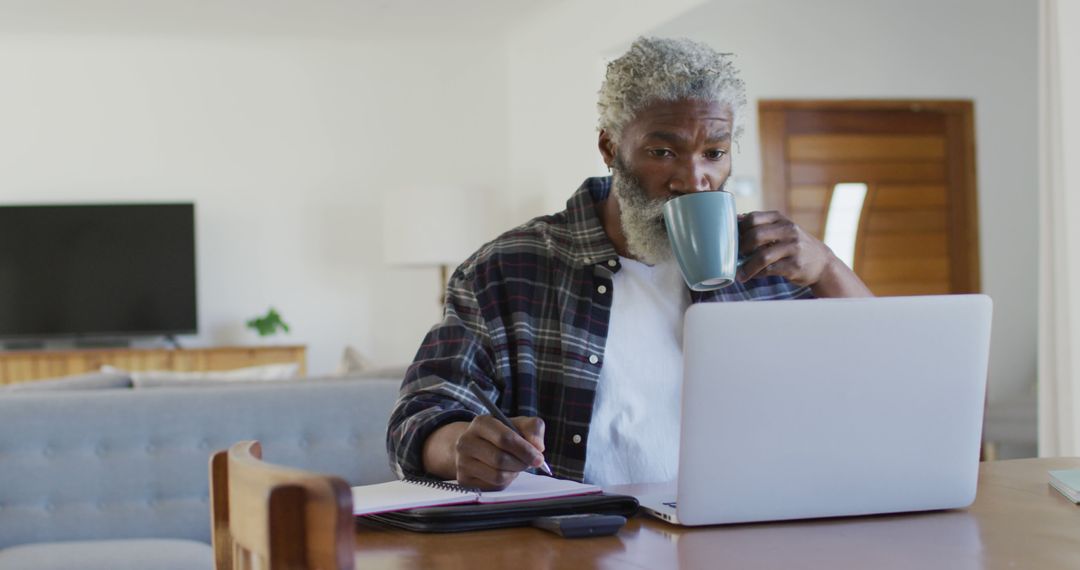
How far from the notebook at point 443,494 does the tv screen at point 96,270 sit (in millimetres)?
5417

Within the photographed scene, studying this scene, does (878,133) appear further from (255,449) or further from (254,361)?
(255,449)

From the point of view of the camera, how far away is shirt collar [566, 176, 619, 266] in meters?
1.61

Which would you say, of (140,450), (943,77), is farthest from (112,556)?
(943,77)

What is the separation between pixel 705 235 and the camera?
1175 millimetres

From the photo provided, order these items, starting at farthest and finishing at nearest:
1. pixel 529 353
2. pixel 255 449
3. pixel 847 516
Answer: pixel 529 353 → pixel 847 516 → pixel 255 449

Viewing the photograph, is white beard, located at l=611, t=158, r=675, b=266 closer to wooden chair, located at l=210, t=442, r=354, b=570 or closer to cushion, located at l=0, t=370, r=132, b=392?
wooden chair, located at l=210, t=442, r=354, b=570

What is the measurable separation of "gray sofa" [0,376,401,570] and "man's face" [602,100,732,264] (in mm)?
1420

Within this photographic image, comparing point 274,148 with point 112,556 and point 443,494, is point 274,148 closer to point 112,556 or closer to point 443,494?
point 112,556

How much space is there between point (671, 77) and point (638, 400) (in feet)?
1.39

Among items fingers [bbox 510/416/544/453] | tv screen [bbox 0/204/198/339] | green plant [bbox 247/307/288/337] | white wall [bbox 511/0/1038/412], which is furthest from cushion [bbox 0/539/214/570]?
tv screen [bbox 0/204/198/339]

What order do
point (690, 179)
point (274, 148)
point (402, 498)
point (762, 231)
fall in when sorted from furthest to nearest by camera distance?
1. point (274, 148)
2. point (690, 179)
3. point (762, 231)
4. point (402, 498)

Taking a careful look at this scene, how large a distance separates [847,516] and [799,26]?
449 centimetres

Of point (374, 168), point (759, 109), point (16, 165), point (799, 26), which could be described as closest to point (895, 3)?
point (799, 26)

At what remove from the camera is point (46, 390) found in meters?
2.88
